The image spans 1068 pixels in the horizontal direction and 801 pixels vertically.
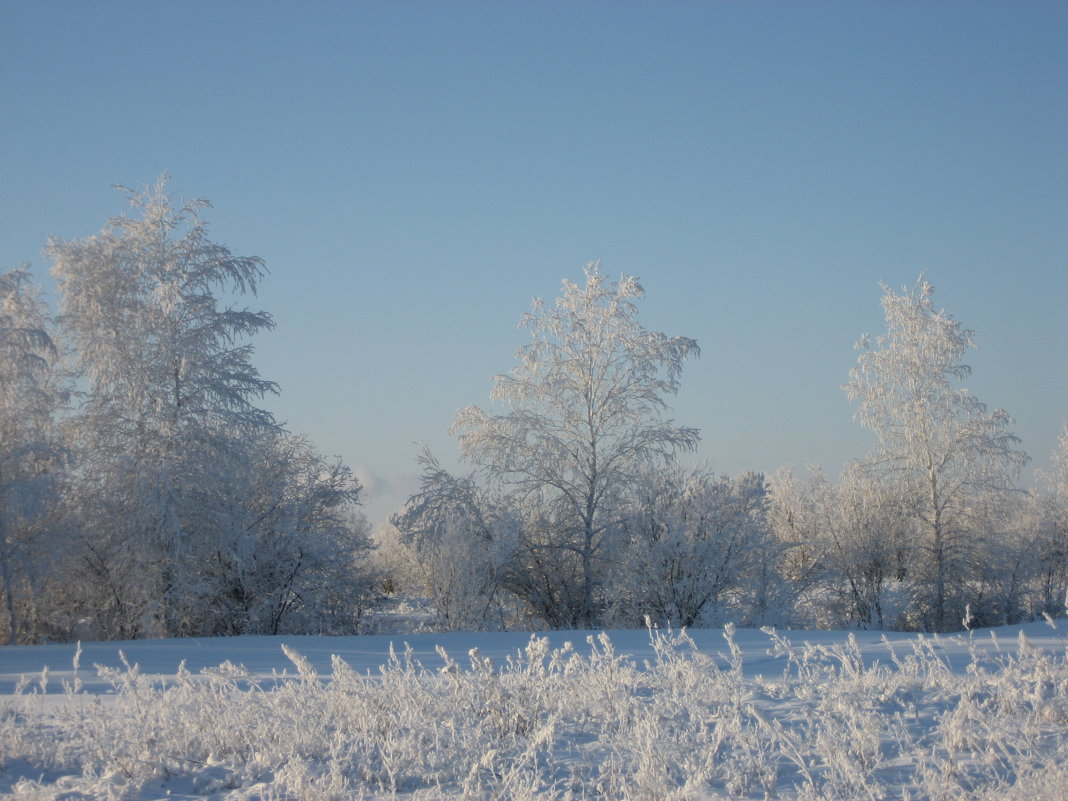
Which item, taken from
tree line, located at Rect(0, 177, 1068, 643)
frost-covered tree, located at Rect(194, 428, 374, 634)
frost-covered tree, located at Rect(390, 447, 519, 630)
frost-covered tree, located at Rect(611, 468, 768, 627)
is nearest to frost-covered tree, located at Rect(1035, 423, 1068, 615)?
tree line, located at Rect(0, 177, 1068, 643)

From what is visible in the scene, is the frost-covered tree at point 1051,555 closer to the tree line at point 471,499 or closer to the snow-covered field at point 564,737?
the tree line at point 471,499

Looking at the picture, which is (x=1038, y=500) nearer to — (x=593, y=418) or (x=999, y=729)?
(x=593, y=418)

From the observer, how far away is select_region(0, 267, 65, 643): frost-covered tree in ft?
45.1

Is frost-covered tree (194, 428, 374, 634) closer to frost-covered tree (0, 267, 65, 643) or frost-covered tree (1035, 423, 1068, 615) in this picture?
frost-covered tree (0, 267, 65, 643)

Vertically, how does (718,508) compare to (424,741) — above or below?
above

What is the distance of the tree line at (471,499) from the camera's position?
628 inches

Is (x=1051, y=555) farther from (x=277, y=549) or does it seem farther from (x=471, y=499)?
(x=277, y=549)

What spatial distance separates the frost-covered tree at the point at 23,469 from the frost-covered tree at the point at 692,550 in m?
11.1

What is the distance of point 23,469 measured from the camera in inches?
555

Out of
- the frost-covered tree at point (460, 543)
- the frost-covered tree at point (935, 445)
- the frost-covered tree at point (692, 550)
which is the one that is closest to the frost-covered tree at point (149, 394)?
the frost-covered tree at point (460, 543)

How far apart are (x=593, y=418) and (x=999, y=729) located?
1590cm

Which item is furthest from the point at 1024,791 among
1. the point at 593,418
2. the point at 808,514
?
the point at 808,514

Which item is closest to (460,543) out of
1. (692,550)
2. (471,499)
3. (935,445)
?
(471,499)

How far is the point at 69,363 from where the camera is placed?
17.9 m
